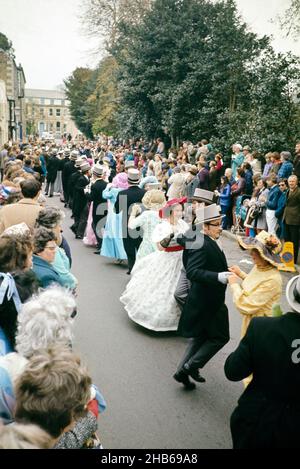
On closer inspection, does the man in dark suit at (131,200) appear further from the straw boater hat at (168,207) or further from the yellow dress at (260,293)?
the yellow dress at (260,293)

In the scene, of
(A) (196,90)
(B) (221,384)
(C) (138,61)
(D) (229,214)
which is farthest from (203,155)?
(B) (221,384)

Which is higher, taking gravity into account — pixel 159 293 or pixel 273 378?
pixel 273 378

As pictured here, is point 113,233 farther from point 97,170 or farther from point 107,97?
point 107,97

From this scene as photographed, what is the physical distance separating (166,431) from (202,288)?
136cm

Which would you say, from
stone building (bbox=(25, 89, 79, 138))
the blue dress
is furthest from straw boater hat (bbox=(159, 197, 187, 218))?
stone building (bbox=(25, 89, 79, 138))

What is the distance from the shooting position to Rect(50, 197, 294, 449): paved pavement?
4.38m

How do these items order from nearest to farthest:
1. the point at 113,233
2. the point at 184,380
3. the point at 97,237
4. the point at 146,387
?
the point at 184,380, the point at 146,387, the point at 113,233, the point at 97,237

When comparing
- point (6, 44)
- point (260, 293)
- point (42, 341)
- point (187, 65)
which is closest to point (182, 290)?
point (260, 293)

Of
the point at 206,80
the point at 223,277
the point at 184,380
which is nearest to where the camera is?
the point at 223,277

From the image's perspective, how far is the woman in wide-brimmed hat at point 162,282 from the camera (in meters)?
6.57

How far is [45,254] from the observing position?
464 cm

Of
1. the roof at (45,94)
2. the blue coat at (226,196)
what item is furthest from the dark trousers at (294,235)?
the roof at (45,94)

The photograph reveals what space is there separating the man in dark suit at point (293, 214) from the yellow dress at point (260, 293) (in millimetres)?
6893

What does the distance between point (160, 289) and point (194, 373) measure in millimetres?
1585
